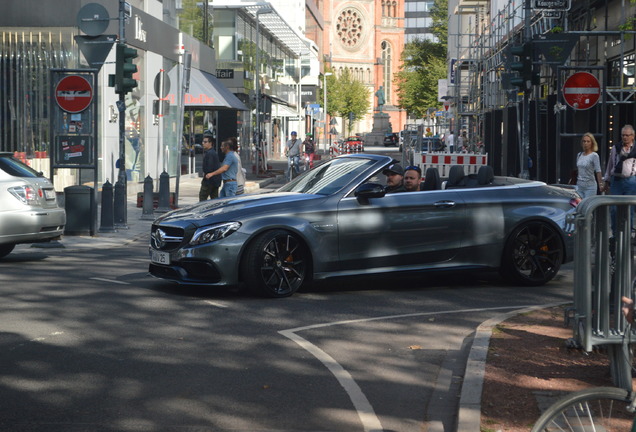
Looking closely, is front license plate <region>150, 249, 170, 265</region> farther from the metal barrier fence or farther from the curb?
the metal barrier fence

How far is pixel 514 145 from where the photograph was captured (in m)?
34.0

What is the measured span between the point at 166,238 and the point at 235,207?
0.79 meters

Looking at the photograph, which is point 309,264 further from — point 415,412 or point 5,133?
point 5,133

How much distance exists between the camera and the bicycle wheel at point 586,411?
4012 mm

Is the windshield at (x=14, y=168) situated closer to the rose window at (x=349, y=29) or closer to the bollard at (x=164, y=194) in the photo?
the bollard at (x=164, y=194)

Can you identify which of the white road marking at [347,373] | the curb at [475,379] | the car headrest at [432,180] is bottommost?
the white road marking at [347,373]

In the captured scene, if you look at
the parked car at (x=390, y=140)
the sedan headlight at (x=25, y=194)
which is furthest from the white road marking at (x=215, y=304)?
the parked car at (x=390, y=140)

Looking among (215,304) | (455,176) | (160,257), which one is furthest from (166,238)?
(455,176)

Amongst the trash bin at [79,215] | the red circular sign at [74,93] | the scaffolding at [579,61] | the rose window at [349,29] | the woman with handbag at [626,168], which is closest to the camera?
the woman with handbag at [626,168]

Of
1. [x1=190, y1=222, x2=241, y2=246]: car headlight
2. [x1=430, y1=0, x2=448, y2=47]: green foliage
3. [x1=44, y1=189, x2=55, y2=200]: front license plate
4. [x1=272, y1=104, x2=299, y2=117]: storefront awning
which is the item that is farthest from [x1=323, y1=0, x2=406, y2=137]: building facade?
[x1=190, y1=222, x2=241, y2=246]: car headlight

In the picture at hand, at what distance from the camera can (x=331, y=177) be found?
37.9ft

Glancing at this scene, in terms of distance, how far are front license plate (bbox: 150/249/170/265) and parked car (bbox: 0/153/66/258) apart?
3295 mm

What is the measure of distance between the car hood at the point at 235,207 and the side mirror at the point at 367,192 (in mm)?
383

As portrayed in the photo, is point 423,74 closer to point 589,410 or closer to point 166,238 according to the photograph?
point 166,238
